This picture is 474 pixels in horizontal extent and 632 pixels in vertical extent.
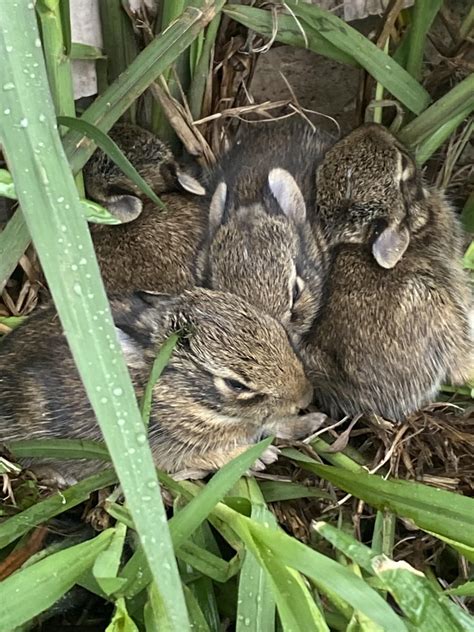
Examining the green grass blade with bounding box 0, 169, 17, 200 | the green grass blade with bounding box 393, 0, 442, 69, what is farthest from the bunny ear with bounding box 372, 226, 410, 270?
the green grass blade with bounding box 0, 169, 17, 200

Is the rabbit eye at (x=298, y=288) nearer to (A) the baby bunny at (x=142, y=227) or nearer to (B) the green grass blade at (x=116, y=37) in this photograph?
(A) the baby bunny at (x=142, y=227)

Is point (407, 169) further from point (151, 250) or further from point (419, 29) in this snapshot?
point (151, 250)

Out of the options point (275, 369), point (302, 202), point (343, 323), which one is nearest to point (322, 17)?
point (302, 202)

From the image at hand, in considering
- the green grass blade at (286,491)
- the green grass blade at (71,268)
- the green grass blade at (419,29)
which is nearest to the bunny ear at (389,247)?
the green grass blade at (419,29)

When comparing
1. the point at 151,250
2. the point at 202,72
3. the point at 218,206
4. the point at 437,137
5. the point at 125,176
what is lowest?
the point at 151,250

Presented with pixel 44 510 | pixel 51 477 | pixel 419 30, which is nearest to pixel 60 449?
pixel 44 510

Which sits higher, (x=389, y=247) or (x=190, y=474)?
(x=389, y=247)

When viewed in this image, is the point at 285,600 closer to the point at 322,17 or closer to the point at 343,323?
the point at 343,323
